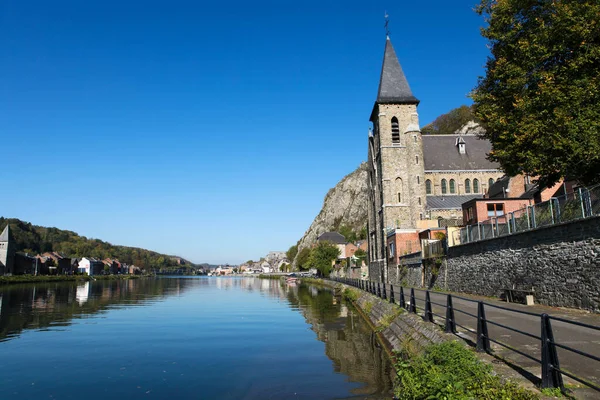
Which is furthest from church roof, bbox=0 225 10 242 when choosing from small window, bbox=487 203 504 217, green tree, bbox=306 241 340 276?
small window, bbox=487 203 504 217

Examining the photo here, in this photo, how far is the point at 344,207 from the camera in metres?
160

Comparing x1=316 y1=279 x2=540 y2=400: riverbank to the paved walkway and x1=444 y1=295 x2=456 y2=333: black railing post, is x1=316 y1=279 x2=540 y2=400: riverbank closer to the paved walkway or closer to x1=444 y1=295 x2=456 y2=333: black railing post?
x1=444 y1=295 x2=456 y2=333: black railing post

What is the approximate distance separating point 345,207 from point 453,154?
10389 cm

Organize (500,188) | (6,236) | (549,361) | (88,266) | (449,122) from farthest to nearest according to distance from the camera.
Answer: (88,266) < (449,122) < (6,236) < (500,188) < (549,361)

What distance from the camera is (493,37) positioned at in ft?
64.0

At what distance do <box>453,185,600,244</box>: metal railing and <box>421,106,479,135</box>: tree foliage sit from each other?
86270mm

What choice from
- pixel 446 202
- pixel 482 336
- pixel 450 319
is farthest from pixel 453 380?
pixel 446 202

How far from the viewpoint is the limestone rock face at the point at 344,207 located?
148m

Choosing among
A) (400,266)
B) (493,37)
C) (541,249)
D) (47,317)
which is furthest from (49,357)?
(400,266)

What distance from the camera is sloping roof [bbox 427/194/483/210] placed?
49.1 metres

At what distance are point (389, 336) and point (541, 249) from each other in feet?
23.3

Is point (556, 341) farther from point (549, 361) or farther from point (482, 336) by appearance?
point (549, 361)

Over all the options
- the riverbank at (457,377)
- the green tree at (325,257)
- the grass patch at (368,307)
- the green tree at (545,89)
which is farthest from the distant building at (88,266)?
the riverbank at (457,377)

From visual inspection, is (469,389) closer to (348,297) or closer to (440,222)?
(348,297)
